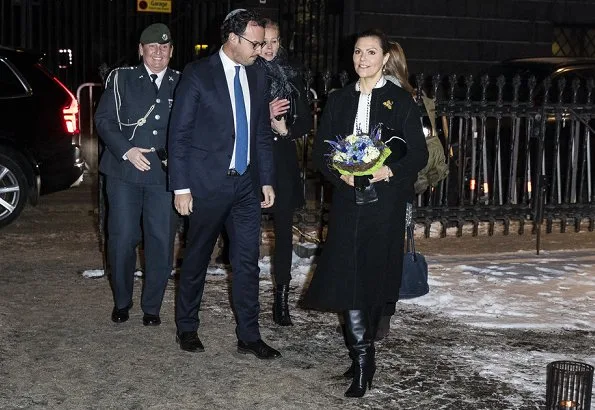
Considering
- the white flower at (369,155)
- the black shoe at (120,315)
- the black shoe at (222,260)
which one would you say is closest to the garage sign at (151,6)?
the black shoe at (222,260)

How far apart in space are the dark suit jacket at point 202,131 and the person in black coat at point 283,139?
66cm

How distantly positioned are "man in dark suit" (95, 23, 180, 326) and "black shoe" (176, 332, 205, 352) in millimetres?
575

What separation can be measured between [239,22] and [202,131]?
61 cm

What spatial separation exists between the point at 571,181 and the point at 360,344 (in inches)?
217

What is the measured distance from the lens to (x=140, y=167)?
21.4 feet

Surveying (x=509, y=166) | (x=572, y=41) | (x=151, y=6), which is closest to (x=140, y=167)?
(x=509, y=166)

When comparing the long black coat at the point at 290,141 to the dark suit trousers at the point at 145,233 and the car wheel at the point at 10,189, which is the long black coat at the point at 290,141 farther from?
the car wheel at the point at 10,189

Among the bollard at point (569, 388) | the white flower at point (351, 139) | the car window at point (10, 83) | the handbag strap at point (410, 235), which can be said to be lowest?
the bollard at point (569, 388)

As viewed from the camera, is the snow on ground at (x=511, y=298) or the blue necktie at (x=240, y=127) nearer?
the blue necktie at (x=240, y=127)

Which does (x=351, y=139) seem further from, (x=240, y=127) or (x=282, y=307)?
(x=282, y=307)

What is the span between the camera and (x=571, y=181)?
1034cm

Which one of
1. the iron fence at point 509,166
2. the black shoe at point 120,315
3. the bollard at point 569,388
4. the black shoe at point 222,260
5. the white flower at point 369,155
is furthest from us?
the iron fence at point 509,166

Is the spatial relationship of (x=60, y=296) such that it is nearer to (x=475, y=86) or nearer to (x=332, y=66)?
(x=475, y=86)

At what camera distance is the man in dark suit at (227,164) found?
19.2 feet
